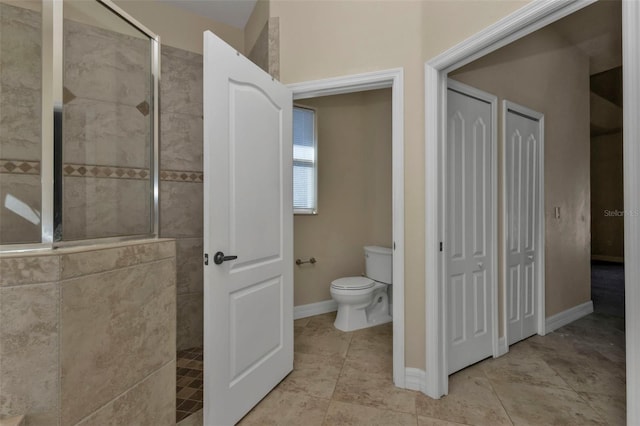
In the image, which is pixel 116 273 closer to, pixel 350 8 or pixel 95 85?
pixel 95 85

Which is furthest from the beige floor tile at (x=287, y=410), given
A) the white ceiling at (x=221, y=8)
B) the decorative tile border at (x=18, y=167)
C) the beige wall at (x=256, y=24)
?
the white ceiling at (x=221, y=8)

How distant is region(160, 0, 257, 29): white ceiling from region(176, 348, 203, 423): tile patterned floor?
9.31 ft

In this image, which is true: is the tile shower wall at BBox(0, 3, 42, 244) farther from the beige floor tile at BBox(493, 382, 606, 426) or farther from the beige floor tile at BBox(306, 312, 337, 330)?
the beige floor tile at BBox(493, 382, 606, 426)

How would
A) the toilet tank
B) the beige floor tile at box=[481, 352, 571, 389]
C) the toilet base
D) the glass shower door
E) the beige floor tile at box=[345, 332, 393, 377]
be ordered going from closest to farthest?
1. the glass shower door
2. the beige floor tile at box=[481, 352, 571, 389]
3. the beige floor tile at box=[345, 332, 393, 377]
4. the toilet base
5. the toilet tank

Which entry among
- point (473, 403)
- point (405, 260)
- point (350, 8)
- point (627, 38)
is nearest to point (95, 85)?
A: point (350, 8)

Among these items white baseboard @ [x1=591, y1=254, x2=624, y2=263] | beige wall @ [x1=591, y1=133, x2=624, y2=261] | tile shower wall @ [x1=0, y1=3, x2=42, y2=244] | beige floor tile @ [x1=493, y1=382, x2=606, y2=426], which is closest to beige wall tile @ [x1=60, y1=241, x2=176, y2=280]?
tile shower wall @ [x1=0, y1=3, x2=42, y2=244]

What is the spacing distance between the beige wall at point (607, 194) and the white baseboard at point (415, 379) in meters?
7.02

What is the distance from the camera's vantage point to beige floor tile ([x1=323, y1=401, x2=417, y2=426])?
1.50 m

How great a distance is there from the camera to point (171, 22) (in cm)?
234

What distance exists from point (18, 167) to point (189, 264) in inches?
48.6

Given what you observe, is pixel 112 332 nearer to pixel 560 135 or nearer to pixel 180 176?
pixel 180 176

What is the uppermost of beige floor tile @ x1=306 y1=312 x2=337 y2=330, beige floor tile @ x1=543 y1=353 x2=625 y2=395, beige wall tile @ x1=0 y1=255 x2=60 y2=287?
beige wall tile @ x1=0 y1=255 x2=60 y2=287

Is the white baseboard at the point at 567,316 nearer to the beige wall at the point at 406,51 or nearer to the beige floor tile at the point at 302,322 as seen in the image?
the beige wall at the point at 406,51

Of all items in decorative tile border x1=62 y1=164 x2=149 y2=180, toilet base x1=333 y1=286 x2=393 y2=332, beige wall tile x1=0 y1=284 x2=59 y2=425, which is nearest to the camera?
beige wall tile x1=0 y1=284 x2=59 y2=425
